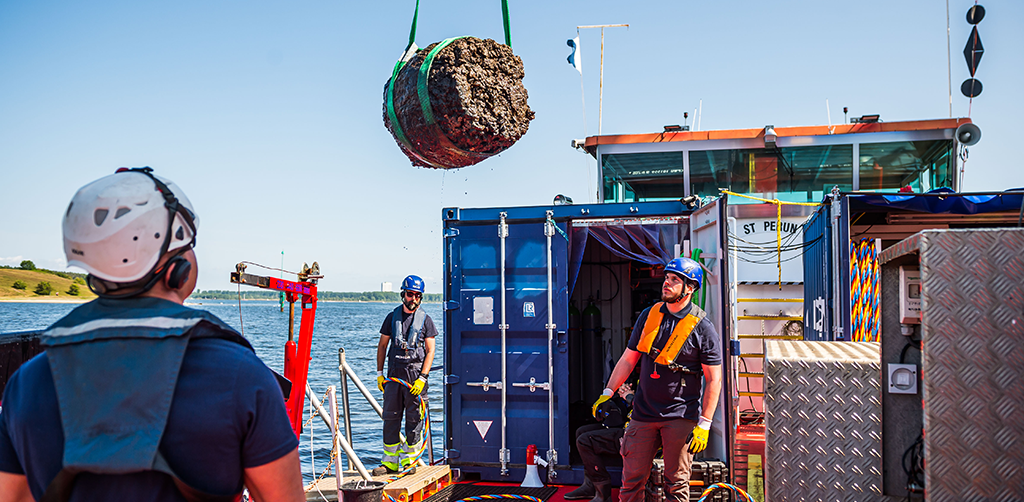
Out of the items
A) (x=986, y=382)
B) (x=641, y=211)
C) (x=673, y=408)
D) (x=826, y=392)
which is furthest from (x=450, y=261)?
(x=986, y=382)

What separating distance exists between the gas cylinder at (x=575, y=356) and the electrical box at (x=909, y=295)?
279 inches

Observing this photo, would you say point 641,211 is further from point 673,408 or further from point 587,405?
point 587,405

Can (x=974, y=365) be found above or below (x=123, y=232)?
below

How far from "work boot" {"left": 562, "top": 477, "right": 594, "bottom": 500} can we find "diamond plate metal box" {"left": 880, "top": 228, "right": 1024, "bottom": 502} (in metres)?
4.75

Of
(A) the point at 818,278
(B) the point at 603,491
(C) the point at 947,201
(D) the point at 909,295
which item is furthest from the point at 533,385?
(D) the point at 909,295

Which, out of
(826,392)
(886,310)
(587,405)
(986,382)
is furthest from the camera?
(587,405)

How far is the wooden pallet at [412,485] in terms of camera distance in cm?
646

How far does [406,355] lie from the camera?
7734mm

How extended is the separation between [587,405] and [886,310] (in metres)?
6.85

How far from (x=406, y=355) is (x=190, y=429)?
6.13 m

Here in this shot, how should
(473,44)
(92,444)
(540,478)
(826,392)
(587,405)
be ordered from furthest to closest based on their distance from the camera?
1. (587,405)
2. (540,478)
3. (473,44)
4. (826,392)
5. (92,444)

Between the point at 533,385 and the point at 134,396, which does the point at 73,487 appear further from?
the point at 533,385

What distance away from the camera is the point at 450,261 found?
7.40 m

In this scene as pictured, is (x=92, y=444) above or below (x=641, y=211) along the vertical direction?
below
